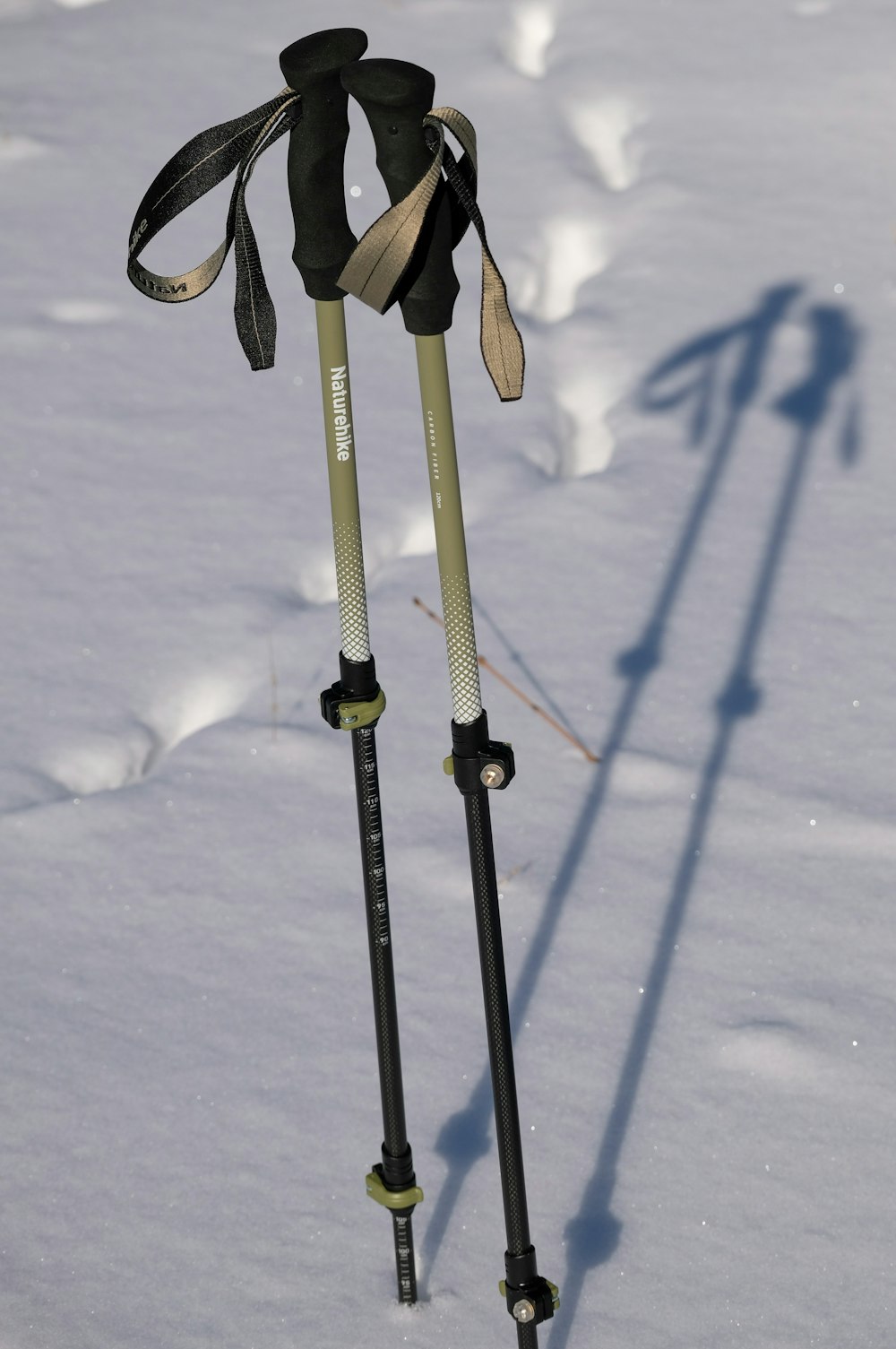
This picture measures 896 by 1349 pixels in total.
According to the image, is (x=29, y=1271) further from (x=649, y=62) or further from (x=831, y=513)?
(x=649, y=62)

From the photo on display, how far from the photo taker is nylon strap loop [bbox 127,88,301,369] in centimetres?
117

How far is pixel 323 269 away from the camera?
3.92 ft

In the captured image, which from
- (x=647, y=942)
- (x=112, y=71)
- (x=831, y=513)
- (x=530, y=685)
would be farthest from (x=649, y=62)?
(x=647, y=942)

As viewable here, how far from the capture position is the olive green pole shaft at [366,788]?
4.08 feet

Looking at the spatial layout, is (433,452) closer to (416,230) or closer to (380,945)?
(416,230)

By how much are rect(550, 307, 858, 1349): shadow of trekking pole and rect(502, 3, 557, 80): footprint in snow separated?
4.10 feet

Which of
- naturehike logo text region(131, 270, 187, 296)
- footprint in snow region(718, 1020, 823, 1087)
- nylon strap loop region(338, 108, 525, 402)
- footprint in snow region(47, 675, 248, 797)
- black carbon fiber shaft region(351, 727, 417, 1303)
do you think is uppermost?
nylon strap loop region(338, 108, 525, 402)

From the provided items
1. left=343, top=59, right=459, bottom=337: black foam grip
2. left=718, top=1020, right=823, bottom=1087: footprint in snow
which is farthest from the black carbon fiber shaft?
left=718, top=1020, right=823, bottom=1087: footprint in snow

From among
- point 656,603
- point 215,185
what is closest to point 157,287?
point 215,185

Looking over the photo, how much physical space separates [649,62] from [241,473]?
1698 millimetres

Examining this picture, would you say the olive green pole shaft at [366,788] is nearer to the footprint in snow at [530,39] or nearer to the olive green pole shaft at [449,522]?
the olive green pole shaft at [449,522]

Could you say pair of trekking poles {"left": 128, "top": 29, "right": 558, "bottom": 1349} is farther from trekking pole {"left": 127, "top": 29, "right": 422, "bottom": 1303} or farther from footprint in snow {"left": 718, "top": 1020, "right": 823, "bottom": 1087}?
footprint in snow {"left": 718, "top": 1020, "right": 823, "bottom": 1087}

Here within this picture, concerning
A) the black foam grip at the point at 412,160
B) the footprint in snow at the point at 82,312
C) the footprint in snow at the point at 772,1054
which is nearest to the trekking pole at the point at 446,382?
the black foam grip at the point at 412,160

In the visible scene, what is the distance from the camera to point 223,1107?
1.76 metres
